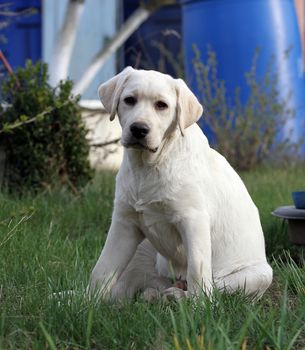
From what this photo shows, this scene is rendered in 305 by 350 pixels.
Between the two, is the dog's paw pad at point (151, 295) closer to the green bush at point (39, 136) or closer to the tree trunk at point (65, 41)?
the green bush at point (39, 136)

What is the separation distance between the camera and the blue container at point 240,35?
849 centimetres

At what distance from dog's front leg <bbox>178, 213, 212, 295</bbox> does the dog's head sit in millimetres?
350

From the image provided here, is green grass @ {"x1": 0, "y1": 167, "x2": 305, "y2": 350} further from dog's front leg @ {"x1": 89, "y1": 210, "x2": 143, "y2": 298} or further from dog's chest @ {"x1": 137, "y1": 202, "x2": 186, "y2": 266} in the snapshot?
dog's chest @ {"x1": 137, "y1": 202, "x2": 186, "y2": 266}

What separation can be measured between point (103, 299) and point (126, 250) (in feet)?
1.41

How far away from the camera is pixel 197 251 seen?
3.27m

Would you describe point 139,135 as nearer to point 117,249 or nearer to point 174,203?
point 174,203

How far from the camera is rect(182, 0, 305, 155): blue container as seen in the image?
27.9 feet

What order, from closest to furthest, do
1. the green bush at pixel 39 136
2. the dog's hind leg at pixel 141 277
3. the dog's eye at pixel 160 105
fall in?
the dog's eye at pixel 160 105, the dog's hind leg at pixel 141 277, the green bush at pixel 39 136

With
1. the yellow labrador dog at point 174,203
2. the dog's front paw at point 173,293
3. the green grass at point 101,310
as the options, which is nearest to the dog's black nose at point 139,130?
the yellow labrador dog at point 174,203

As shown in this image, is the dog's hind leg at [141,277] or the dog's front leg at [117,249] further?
the dog's hind leg at [141,277]

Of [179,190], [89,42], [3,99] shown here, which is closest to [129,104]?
[179,190]

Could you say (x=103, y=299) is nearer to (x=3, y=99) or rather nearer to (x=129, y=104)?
(x=129, y=104)

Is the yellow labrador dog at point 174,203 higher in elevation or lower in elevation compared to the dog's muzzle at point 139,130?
lower

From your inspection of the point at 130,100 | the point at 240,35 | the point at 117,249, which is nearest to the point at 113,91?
the point at 130,100
